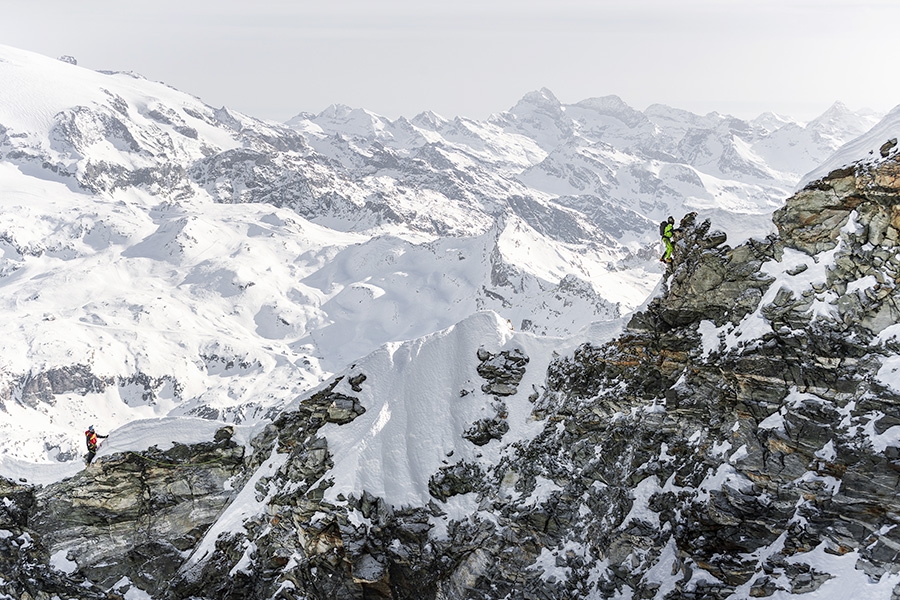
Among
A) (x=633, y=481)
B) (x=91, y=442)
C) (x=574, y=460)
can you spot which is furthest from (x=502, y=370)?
(x=91, y=442)

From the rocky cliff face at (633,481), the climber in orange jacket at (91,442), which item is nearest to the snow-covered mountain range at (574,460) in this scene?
the rocky cliff face at (633,481)

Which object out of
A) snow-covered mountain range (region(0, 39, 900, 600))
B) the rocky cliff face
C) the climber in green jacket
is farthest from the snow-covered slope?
the climber in green jacket

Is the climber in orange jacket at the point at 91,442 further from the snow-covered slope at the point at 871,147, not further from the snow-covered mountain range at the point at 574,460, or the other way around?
the snow-covered slope at the point at 871,147

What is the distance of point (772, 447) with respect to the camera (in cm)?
2352

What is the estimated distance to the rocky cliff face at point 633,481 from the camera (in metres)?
22.4

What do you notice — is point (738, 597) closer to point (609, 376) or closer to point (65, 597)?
point (609, 376)

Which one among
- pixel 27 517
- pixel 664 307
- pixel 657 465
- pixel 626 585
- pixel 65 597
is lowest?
pixel 65 597

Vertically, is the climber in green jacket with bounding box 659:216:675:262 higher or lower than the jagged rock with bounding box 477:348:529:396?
higher

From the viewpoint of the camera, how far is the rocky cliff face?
22.4 metres

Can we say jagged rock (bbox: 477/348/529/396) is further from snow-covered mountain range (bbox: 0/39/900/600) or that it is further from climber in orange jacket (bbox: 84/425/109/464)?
climber in orange jacket (bbox: 84/425/109/464)

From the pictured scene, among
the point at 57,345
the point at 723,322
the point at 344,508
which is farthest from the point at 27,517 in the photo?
the point at 57,345

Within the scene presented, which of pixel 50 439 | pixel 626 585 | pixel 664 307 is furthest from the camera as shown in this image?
pixel 50 439

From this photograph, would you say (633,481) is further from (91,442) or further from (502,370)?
(91,442)

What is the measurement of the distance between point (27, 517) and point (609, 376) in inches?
1515
